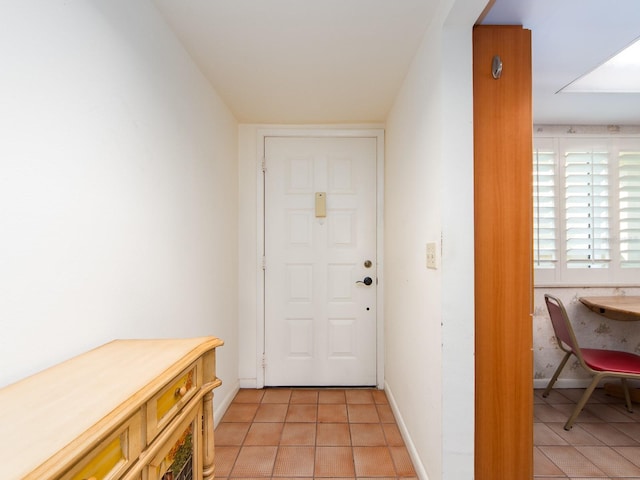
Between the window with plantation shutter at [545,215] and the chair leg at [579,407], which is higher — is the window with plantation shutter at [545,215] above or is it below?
above

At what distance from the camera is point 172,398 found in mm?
913

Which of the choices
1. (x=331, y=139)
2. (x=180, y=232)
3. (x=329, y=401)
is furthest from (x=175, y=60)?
(x=329, y=401)

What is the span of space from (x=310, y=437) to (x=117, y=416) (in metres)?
1.77

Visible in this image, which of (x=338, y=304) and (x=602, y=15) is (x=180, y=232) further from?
(x=602, y=15)

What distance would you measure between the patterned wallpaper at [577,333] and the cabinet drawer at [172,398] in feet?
9.43

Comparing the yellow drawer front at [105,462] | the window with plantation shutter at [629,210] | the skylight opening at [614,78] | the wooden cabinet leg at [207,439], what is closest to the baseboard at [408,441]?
the wooden cabinet leg at [207,439]

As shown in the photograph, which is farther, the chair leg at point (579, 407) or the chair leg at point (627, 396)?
the chair leg at point (627, 396)

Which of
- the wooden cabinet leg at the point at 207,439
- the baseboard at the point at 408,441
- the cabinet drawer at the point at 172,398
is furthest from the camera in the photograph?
the baseboard at the point at 408,441

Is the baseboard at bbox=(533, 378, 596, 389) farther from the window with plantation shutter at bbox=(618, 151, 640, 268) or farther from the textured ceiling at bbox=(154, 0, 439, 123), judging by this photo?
the textured ceiling at bbox=(154, 0, 439, 123)

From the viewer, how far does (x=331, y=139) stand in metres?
2.87

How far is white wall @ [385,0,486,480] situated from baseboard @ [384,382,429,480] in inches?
0.5

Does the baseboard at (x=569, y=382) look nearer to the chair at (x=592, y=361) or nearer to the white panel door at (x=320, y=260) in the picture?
the chair at (x=592, y=361)

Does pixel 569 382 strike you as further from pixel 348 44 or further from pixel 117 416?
pixel 117 416

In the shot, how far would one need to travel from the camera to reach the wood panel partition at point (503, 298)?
1433 mm
